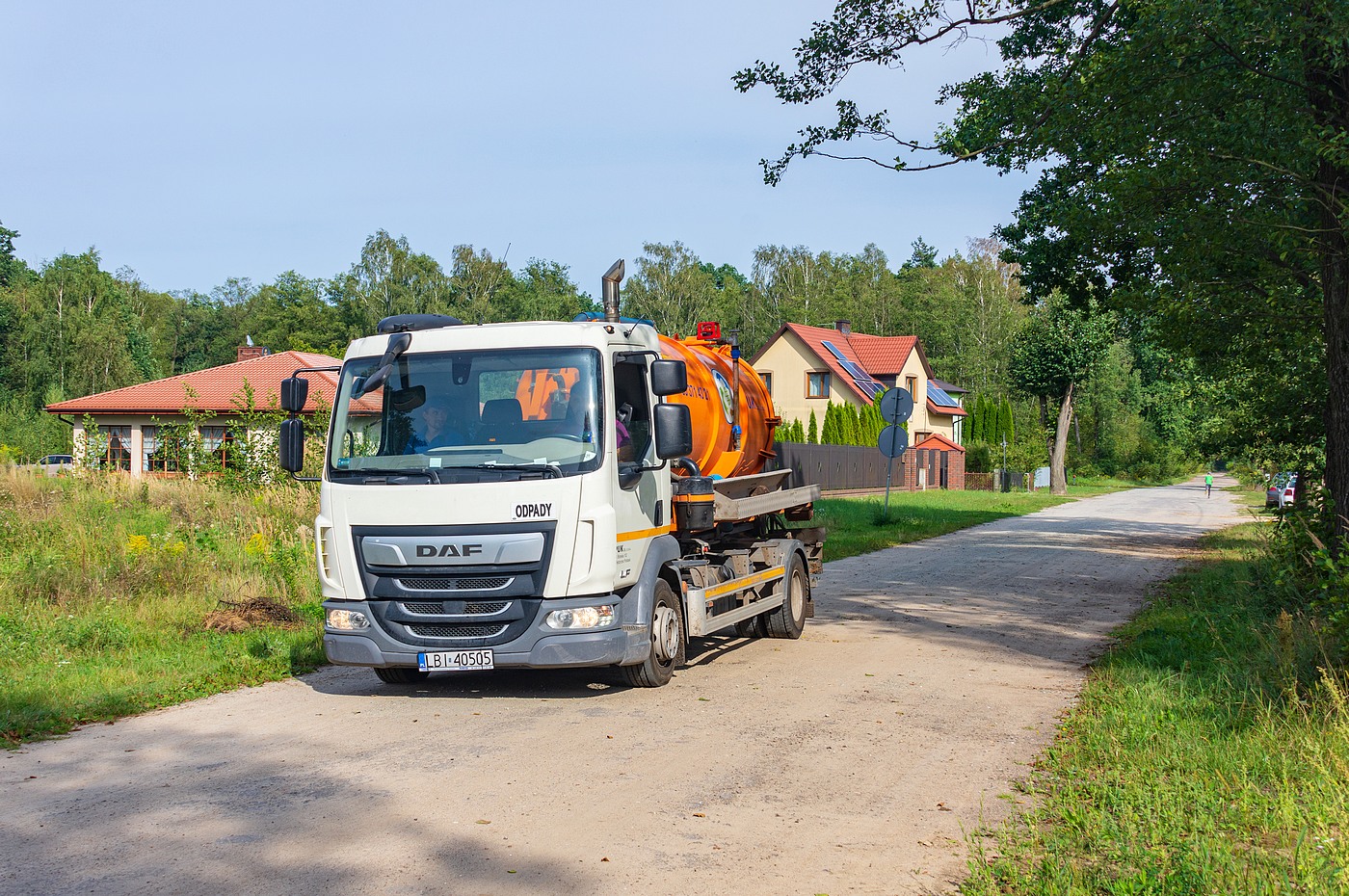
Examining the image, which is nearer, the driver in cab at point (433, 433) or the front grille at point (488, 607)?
the front grille at point (488, 607)

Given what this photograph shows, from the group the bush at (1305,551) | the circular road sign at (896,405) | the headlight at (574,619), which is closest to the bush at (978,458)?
the circular road sign at (896,405)

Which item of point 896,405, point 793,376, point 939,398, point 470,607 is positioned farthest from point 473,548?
point 939,398

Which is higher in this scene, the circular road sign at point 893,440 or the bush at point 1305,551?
the circular road sign at point 893,440

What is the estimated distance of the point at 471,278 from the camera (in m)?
77.4

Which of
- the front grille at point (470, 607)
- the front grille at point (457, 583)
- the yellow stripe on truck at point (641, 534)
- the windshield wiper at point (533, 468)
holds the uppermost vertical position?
the windshield wiper at point (533, 468)

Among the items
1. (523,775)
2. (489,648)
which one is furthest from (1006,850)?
(489,648)

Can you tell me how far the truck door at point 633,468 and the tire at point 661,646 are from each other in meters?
0.41

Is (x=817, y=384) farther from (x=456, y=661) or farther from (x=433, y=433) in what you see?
(x=456, y=661)

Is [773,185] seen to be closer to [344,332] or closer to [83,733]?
[83,733]

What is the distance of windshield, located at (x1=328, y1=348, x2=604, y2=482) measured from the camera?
8.19 metres

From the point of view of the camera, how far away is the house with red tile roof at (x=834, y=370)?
60531 mm

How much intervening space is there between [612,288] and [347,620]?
382 cm

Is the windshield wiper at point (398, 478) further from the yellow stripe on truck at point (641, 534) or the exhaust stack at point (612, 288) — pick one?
the exhaust stack at point (612, 288)

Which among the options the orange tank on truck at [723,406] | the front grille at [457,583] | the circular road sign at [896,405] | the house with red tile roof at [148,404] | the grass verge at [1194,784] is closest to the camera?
the grass verge at [1194,784]
